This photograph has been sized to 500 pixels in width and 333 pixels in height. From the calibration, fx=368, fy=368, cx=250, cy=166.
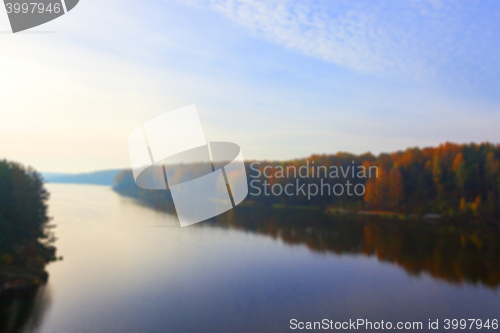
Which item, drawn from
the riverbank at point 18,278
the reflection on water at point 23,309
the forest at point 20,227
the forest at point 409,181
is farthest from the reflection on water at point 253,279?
the forest at point 409,181

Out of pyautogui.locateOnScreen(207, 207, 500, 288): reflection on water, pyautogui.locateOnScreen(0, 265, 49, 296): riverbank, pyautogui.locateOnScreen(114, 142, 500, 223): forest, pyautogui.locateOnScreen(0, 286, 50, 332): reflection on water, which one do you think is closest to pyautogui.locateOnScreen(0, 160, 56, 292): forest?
pyautogui.locateOnScreen(0, 265, 49, 296): riverbank

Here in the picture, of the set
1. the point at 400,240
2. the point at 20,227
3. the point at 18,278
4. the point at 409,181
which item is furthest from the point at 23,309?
the point at 409,181

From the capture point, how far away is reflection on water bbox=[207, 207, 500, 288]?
7707mm

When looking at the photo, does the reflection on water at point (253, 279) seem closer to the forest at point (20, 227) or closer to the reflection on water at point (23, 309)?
the reflection on water at point (23, 309)

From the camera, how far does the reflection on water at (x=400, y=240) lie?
25.3 feet

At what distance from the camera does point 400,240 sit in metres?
10.4

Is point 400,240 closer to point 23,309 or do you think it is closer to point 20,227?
point 23,309

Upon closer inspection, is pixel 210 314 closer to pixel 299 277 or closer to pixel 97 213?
pixel 299 277

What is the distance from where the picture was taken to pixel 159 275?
6.96 meters

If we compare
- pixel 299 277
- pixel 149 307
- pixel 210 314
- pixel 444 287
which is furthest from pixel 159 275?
pixel 444 287

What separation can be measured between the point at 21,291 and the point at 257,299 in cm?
401

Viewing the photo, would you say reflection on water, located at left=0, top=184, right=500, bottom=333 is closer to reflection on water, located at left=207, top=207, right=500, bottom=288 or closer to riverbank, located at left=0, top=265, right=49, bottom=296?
reflection on water, located at left=207, top=207, right=500, bottom=288

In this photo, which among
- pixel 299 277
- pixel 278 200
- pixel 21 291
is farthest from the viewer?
pixel 278 200

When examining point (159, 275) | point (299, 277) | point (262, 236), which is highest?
point (159, 275)
